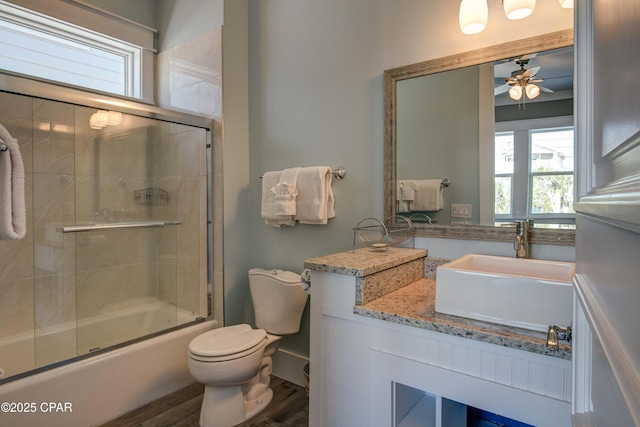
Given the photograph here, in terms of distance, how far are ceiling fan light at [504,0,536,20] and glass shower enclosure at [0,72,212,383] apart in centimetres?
185

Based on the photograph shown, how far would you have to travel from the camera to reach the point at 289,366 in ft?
7.77

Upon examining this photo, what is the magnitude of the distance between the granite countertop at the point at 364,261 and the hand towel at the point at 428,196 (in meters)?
0.22

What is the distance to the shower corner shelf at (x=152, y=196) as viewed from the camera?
2.46m

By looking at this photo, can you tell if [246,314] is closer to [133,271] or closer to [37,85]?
[133,271]

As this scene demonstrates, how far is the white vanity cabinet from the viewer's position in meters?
1.03

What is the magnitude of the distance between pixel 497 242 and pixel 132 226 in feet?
7.17

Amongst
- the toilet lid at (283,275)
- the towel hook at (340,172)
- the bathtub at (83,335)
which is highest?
the towel hook at (340,172)

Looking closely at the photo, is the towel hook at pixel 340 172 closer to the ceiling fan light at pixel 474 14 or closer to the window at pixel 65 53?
the ceiling fan light at pixel 474 14

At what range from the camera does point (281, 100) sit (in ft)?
7.83

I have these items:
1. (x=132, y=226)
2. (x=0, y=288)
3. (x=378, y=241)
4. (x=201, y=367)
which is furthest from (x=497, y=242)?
(x=0, y=288)

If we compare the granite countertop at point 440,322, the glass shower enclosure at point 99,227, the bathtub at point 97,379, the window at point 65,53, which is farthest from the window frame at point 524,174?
the window at point 65,53

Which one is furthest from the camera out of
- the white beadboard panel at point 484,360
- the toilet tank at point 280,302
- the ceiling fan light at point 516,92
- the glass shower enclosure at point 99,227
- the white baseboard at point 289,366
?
the white baseboard at point 289,366

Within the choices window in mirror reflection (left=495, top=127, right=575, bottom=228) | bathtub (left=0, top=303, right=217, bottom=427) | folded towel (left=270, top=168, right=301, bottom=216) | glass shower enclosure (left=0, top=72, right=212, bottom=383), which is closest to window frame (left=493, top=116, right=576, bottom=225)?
window in mirror reflection (left=495, top=127, right=575, bottom=228)

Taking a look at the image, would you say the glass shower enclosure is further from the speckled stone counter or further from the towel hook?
the speckled stone counter
